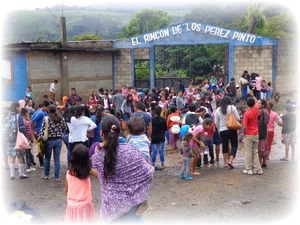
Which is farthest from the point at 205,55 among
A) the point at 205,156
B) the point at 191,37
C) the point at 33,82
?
the point at 205,156

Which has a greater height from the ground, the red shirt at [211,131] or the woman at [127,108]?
the woman at [127,108]

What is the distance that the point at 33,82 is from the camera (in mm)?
17312

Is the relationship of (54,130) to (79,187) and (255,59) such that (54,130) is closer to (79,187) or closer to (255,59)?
(79,187)

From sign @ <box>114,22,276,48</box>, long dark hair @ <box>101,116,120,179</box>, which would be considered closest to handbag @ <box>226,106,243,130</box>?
long dark hair @ <box>101,116,120,179</box>

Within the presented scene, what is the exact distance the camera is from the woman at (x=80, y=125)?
7.30m

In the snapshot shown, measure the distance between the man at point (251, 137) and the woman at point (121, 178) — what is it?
454cm

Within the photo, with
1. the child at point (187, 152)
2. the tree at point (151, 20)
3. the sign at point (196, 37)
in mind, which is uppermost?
the tree at point (151, 20)

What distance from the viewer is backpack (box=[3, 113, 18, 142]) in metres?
7.76

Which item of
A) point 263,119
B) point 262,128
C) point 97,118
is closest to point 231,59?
point 263,119

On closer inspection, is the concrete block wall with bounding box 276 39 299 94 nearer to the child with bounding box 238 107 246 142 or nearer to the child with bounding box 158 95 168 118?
the child with bounding box 238 107 246 142

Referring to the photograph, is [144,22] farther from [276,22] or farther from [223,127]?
[223,127]

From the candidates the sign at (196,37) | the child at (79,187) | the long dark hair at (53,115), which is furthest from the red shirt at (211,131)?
the sign at (196,37)

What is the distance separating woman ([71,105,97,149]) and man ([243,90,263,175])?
10.6 ft

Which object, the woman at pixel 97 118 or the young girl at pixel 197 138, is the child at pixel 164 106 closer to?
the young girl at pixel 197 138
